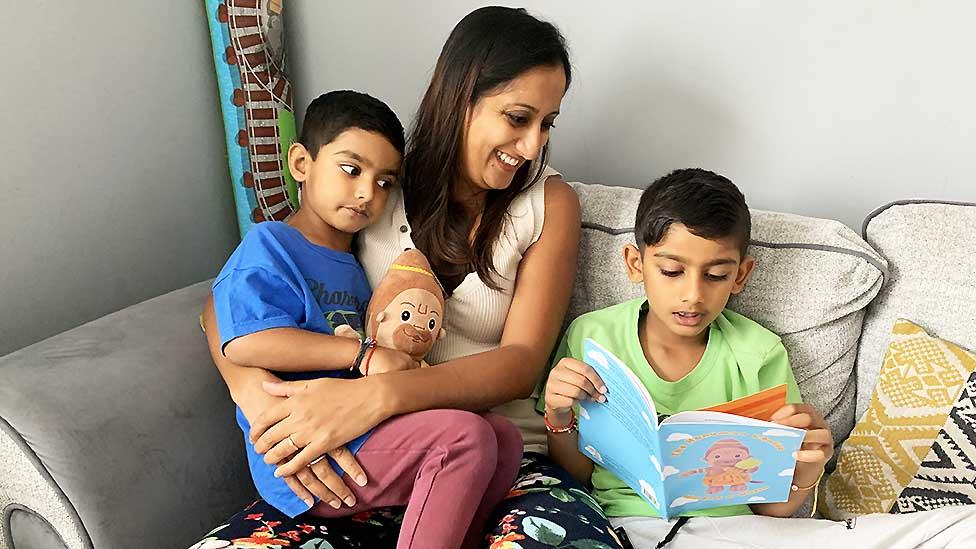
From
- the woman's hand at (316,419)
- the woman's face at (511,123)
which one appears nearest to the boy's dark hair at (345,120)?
the woman's face at (511,123)

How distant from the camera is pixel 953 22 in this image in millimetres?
1509

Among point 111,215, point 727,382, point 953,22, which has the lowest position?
point 727,382

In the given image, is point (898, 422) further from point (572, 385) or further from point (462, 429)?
point (462, 429)

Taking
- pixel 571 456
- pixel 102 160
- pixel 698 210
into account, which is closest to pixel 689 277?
pixel 698 210

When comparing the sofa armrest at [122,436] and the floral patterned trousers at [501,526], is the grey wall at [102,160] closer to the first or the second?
the sofa armrest at [122,436]

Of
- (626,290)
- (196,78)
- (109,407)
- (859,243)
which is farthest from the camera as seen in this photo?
(196,78)

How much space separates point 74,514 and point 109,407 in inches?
6.5

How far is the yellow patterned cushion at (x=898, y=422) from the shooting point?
4.54 feet

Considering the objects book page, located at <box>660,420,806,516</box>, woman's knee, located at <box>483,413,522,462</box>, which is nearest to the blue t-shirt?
woman's knee, located at <box>483,413,522,462</box>

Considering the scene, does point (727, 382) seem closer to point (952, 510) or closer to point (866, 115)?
point (952, 510)

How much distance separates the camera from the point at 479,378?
4.62 ft

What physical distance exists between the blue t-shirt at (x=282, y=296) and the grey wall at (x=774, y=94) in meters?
0.70

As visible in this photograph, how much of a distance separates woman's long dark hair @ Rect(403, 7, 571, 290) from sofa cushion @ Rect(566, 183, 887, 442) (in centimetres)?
43

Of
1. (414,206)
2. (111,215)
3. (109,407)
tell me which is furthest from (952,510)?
(111,215)
